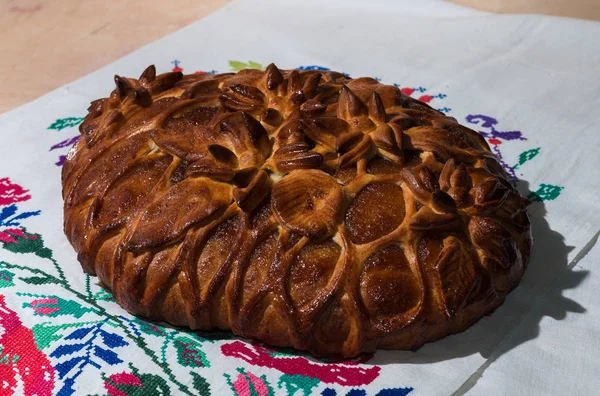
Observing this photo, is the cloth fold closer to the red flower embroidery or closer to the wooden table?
the red flower embroidery

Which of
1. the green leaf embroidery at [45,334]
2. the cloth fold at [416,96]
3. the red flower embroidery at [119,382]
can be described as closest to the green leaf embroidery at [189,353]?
the cloth fold at [416,96]

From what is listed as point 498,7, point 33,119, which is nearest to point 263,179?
point 33,119

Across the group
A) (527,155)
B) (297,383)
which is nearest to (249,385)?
(297,383)

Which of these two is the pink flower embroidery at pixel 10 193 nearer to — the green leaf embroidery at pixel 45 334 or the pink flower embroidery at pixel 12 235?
the pink flower embroidery at pixel 12 235

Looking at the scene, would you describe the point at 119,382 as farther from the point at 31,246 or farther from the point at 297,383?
the point at 31,246

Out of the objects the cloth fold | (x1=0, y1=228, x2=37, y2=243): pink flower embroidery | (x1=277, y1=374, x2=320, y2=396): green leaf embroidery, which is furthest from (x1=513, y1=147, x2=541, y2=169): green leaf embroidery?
(x1=0, y1=228, x2=37, y2=243): pink flower embroidery

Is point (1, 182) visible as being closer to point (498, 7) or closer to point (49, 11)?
point (49, 11)
